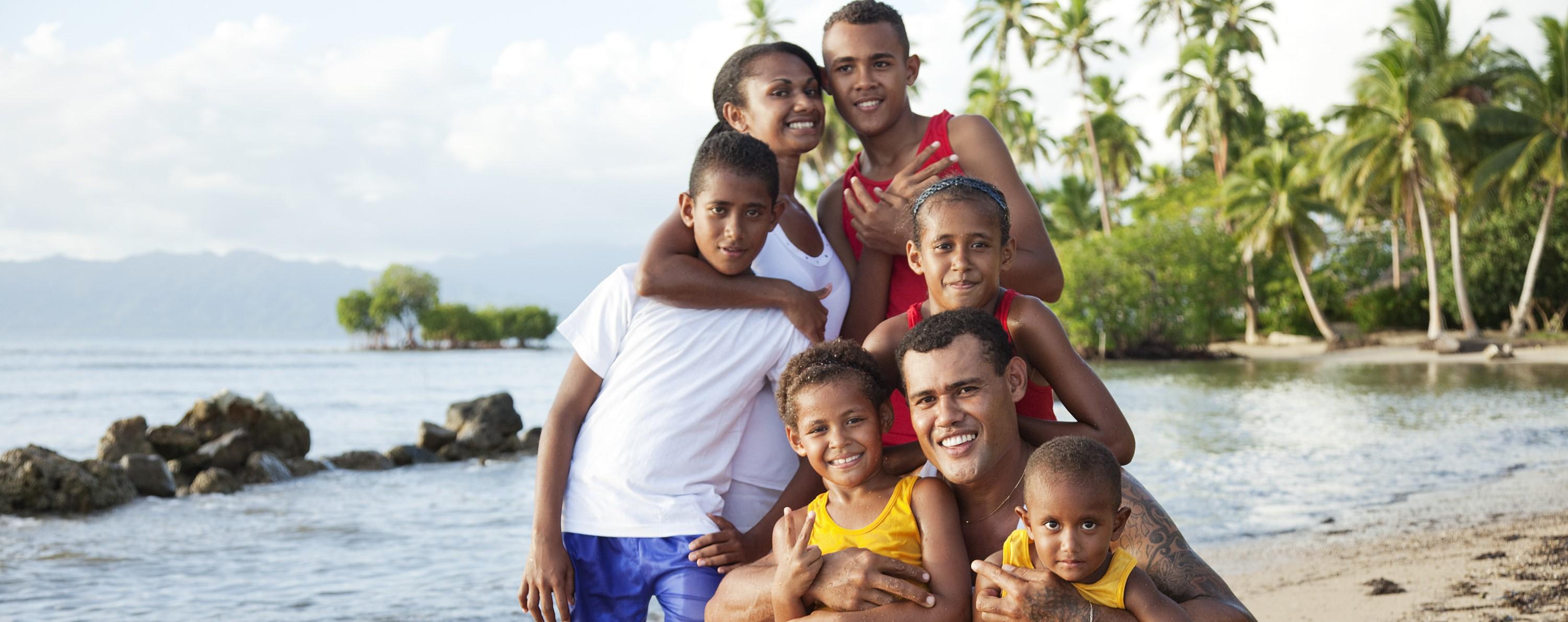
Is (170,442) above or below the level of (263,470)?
above

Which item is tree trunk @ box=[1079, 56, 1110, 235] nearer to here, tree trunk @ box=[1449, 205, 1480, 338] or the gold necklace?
tree trunk @ box=[1449, 205, 1480, 338]

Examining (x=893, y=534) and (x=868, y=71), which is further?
(x=868, y=71)

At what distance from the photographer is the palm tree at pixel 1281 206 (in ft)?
122

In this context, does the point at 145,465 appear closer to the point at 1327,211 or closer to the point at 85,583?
the point at 85,583

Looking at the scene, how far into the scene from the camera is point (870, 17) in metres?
3.64

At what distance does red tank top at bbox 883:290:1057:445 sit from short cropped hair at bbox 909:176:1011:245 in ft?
0.61

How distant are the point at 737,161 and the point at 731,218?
0.16 metres

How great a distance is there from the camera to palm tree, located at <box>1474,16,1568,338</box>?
3008cm

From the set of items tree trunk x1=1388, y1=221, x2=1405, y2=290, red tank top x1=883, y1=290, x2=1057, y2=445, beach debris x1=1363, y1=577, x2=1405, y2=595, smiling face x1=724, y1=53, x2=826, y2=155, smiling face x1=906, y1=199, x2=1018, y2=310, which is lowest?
beach debris x1=1363, y1=577, x2=1405, y2=595

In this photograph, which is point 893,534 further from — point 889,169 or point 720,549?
point 889,169

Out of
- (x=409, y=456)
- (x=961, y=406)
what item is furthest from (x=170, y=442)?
(x=961, y=406)

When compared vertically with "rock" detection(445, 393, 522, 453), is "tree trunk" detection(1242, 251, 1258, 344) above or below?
above

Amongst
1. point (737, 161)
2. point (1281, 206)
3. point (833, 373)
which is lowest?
point (833, 373)

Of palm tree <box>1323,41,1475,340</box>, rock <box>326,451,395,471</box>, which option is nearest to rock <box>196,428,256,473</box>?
rock <box>326,451,395,471</box>
